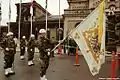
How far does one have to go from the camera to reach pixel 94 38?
10500 mm

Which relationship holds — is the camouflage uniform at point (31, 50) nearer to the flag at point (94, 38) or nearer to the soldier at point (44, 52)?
the soldier at point (44, 52)

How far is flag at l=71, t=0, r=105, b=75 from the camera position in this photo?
10375 millimetres

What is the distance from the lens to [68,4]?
2366 inches

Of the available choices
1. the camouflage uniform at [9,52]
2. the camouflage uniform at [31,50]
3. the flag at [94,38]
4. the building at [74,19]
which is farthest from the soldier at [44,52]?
the building at [74,19]

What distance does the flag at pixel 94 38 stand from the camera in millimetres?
10375

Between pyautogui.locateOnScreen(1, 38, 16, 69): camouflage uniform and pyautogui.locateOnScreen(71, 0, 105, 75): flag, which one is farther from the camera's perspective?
pyautogui.locateOnScreen(1, 38, 16, 69): camouflage uniform

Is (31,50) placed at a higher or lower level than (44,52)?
lower

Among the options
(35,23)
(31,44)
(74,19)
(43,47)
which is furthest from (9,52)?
(35,23)

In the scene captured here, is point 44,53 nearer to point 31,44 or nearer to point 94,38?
point 94,38

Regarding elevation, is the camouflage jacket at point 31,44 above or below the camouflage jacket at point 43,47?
below

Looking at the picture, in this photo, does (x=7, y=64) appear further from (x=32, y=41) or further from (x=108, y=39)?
(x=108, y=39)

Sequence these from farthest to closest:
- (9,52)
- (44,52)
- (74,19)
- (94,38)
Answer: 1. (74,19)
2. (9,52)
3. (44,52)
4. (94,38)

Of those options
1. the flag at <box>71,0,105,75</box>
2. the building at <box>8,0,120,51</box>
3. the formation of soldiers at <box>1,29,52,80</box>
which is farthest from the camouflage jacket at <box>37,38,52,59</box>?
the building at <box>8,0,120,51</box>

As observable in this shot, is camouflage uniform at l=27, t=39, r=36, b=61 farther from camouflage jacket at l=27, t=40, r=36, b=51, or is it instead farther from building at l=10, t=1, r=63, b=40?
building at l=10, t=1, r=63, b=40
